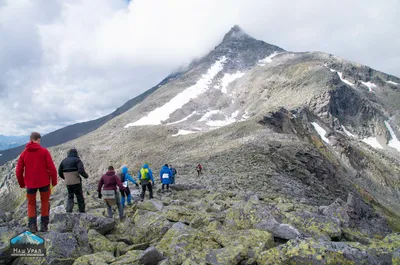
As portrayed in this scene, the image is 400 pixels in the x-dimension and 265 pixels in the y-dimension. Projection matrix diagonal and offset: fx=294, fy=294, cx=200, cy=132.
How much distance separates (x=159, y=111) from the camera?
141250 millimetres

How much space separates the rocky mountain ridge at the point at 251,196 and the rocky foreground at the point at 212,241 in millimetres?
30

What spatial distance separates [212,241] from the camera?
8.11 meters

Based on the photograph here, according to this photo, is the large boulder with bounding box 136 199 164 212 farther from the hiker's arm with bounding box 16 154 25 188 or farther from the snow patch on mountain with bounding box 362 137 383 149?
the snow patch on mountain with bounding box 362 137 383 149

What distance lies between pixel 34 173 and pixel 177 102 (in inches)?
5629

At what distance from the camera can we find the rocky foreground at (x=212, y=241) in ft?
21.2

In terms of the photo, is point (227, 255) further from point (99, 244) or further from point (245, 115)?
point (245, 115)

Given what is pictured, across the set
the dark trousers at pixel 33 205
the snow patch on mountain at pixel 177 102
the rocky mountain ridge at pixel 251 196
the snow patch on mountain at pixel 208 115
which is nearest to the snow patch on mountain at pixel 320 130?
the rocky mountain ridge at pixel 251 196

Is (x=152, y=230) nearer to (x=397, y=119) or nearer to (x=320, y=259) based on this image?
(x=320, y=259)

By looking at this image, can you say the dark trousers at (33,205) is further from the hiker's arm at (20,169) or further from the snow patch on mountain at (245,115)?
the snow patch on mountain at (245,115)

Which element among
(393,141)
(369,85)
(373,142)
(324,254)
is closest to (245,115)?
(373,142)

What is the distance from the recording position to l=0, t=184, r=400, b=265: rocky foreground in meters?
6.48

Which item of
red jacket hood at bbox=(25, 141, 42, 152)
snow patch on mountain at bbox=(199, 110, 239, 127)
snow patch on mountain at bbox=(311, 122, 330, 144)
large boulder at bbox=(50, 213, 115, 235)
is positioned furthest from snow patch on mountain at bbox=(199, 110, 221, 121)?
red jacket hood at bbox=(25, 141, 42, 152)

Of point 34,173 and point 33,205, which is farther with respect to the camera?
point 33,205

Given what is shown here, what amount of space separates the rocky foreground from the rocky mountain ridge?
0.10 ft
